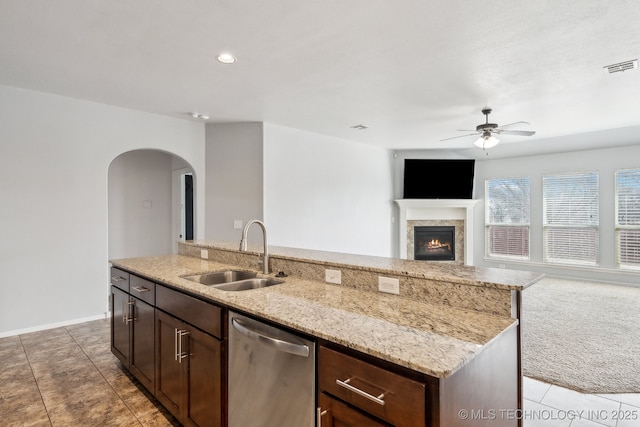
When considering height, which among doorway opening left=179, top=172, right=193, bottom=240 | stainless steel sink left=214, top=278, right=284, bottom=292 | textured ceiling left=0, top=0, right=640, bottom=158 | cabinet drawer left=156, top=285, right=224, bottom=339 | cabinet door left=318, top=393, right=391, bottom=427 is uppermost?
textured ceiling left=0, top=0, right=640, bottom=158

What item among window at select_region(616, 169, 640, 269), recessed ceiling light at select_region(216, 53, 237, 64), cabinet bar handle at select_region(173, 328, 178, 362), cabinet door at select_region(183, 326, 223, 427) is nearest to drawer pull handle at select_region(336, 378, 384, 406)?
cabinet door at select_region(183, 326, 223, 427)

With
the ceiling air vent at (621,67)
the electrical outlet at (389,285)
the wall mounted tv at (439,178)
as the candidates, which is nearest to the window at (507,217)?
the wall mounted tv at (439,178)

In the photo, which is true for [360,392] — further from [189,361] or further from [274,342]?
[189,361]

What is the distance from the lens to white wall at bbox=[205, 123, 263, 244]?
498 centimetres

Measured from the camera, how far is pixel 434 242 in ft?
25.0

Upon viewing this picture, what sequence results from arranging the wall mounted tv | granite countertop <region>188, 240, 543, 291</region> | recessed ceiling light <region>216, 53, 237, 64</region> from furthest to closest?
the wall mounted tv
recessed ceiling light <region>216, 53, 237, 64</region>
granite countertop <region>188, 240, 543, 291</region>

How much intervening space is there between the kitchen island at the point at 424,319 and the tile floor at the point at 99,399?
941 mm

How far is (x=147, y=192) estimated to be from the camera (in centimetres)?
623

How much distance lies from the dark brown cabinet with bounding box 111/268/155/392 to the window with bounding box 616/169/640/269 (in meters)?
7.54

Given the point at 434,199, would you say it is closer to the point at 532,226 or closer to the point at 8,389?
the point at 532,226

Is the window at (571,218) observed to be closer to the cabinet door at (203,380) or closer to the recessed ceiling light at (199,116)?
the recessed ceiling light at (199,116)

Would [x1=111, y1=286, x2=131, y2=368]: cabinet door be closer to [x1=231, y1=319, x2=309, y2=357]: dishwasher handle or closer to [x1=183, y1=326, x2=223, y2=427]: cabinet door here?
[x1=183, y1=326, x2=223, y2=427]: cabinet door

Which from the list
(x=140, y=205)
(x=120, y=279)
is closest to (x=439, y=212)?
(x=140, y=205)

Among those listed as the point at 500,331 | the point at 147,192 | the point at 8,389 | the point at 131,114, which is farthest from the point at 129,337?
the point at 147,192
